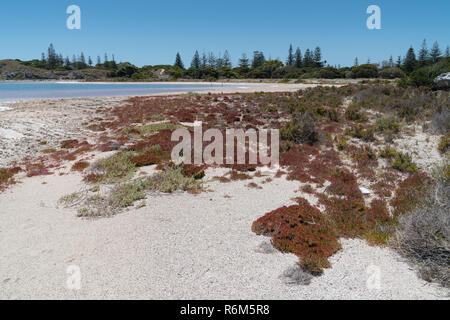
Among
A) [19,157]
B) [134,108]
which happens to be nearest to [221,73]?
[134,108]

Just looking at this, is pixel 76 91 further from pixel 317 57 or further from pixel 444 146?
pixel 317 57

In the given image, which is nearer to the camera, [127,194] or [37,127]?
[127,194]

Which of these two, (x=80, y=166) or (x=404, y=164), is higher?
(x=404, y=164)

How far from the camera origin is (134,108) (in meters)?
25.1

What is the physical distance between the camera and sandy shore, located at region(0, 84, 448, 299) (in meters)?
4.64

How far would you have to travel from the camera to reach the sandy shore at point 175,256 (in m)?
4.64

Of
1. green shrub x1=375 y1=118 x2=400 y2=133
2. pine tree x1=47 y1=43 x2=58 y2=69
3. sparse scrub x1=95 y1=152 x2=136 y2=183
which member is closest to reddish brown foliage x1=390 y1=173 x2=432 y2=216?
green shrub x1=375 y1=118 x2=400 y2=133

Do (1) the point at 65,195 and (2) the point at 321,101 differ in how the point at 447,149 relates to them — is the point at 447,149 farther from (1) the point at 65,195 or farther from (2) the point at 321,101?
(1) the point at 65,195

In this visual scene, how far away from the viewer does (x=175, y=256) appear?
5.66 metres

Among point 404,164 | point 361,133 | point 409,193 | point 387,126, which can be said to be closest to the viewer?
point 409,193

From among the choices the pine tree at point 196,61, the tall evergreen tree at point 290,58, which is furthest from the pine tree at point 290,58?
the pine tree at point 196,61

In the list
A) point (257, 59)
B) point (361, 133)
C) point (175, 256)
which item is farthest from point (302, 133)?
point (257, 59)

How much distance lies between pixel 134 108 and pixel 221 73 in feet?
238

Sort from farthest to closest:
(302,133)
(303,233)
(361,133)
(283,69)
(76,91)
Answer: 1. (283,69)
2. (76,91)
3. (302,133)
4. (361,133)
5. (303,233)
